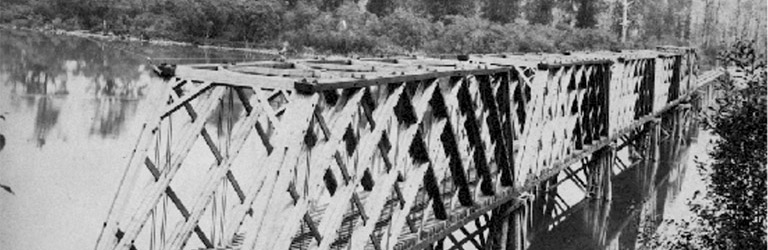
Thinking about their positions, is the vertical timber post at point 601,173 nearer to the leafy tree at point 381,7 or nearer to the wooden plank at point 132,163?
the wooden plank at point 132,163

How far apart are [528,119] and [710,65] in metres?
82.7

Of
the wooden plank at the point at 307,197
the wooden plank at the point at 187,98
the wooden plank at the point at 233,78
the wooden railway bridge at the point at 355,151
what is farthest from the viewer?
the wooden plank at the point at 187,98

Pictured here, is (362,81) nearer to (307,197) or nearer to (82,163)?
(307,197)

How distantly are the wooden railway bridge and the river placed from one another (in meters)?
2.91

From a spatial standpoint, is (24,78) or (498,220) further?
(24,78)

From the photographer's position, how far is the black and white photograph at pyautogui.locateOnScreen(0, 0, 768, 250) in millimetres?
11578

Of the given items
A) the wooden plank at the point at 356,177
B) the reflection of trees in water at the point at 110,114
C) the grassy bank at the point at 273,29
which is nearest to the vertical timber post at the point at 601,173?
the wooden plank at the point at 356,177

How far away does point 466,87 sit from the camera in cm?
1582

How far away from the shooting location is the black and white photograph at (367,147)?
1158cm

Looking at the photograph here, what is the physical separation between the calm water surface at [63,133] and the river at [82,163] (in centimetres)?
4

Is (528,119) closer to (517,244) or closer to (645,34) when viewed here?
(517,244)

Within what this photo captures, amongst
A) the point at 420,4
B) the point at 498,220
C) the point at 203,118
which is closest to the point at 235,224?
the point at 203,118

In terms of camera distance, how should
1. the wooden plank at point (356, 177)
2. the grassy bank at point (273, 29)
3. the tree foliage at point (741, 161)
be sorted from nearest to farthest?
the wooden plank at point (356, 177) < the tree foliage at point (741, 161) < the grassy bank at point (273, 29)

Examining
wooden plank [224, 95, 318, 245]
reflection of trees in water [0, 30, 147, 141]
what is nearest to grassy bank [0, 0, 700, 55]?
reflection of trees in water [0, 30, 147, 141]
